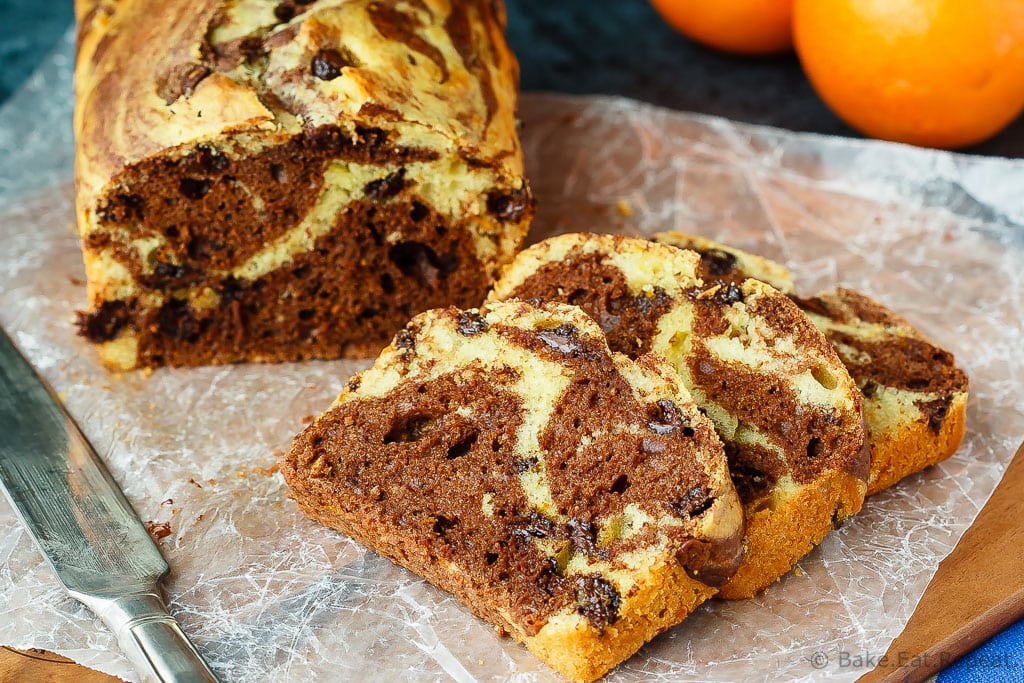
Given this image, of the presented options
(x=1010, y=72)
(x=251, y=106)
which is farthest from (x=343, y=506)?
(x=1010, y=72)

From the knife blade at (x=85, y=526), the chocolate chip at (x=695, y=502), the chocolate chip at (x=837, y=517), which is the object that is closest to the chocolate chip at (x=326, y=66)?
the knife blade at (x=85, y=526)

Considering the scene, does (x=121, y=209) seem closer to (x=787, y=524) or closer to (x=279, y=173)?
(x=279, y=173)

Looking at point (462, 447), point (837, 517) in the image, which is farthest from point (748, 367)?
point (462, 447)

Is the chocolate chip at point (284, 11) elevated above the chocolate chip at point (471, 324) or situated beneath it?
elevated above

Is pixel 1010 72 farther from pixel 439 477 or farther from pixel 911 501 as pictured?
pixel 439 477

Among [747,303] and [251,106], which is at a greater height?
[251,106]

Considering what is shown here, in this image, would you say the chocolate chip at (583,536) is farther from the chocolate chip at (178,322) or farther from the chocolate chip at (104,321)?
the chocolate chip at (104,321)

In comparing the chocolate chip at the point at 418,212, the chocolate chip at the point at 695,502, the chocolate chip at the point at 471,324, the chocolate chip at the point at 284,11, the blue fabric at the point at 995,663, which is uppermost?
the chocolate chip at the point at 284,11
